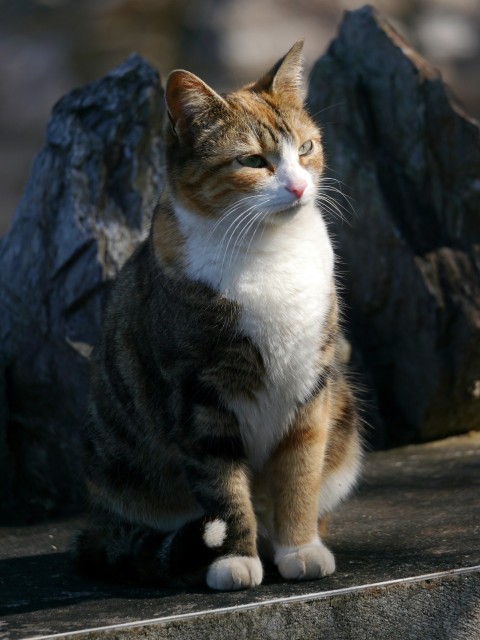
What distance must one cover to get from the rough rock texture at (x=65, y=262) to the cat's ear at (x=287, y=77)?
126 cm

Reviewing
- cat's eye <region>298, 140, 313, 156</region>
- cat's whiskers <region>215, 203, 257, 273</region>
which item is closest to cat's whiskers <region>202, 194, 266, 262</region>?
cat's whiskers <region>215, 203, 257, 273</region>

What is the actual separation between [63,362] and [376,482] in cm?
131

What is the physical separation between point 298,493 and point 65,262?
174 cm

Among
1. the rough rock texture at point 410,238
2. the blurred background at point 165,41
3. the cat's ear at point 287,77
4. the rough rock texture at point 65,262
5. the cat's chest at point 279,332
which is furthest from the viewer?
the blurred background at point 165,41

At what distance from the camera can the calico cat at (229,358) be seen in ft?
8.96

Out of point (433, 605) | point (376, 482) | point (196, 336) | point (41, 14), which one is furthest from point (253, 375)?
point (41, 14)

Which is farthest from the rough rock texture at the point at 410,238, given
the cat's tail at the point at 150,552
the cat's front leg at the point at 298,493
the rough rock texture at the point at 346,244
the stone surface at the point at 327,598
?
the cat's tail at the point at 150,552

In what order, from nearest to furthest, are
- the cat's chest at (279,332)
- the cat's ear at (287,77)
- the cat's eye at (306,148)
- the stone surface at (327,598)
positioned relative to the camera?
the stone surface at (327,598)
the cat's chest at (279,332)
the cat's eye at (306,148)
the cat's ear at (287,77)

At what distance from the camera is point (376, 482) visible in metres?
3.85

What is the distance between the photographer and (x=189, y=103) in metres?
2.86

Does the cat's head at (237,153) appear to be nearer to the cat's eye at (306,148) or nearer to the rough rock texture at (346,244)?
the cat's eye at (306,148)

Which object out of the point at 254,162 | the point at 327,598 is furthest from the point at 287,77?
the point at 327,598

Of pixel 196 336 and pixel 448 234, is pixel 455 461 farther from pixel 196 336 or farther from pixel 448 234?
pixel 196 336

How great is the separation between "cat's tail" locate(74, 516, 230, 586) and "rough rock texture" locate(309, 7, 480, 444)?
1.67 metres
